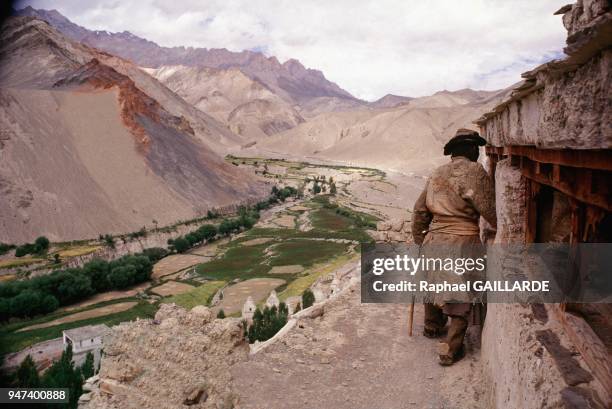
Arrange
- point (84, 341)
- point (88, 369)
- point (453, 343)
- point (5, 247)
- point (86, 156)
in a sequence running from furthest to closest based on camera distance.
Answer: point (86, 156) → point (5, 247) → point (84, 341) → point (88, 369) → point (453, 343)

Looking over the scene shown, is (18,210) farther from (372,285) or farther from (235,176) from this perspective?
(372,285)

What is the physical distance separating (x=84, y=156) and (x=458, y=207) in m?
65.5

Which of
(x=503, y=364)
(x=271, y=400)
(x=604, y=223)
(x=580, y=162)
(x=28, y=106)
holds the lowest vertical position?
(x=271, y=400)

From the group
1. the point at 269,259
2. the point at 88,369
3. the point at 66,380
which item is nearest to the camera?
the point at 66,380

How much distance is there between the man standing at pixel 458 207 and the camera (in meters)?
6.09

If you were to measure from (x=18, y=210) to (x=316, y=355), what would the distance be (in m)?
50.4

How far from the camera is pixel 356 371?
698 centimetres

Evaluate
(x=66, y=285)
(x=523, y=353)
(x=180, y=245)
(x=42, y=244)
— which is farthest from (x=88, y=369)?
(x=180, y=245)

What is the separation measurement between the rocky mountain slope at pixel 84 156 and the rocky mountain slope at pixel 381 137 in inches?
1862

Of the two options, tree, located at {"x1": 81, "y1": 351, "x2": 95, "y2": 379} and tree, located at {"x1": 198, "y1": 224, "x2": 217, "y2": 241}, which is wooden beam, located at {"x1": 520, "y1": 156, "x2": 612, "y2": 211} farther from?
tree, located at {"x1": 198, "y1": 224, "x2": 217, "y2": 241}

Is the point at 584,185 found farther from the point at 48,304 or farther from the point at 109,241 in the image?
the point at 109,241

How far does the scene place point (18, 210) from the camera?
47.7 metres

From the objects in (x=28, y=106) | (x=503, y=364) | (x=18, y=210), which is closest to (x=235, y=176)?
(x=28, y=106)

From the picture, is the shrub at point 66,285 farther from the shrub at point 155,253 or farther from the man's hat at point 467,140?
the man's hat at point 467,140
